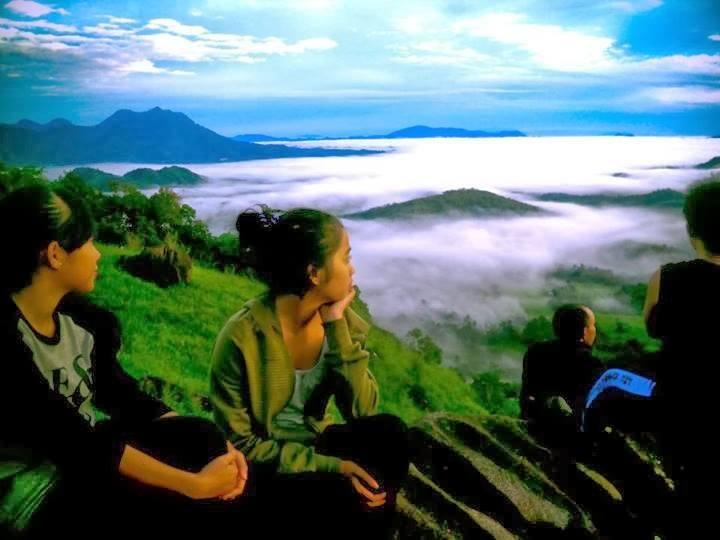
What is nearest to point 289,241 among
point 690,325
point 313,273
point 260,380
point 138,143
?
point 313,273

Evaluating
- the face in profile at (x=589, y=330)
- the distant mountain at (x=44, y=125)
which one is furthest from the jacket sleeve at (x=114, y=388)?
the distant mountain at (x=44, y=125)

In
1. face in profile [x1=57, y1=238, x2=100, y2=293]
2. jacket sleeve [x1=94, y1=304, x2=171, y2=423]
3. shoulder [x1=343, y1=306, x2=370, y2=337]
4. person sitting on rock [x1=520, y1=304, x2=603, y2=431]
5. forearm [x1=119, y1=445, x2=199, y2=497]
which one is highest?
face in profile [x1=57, y1=238, x2=100, y2=293]

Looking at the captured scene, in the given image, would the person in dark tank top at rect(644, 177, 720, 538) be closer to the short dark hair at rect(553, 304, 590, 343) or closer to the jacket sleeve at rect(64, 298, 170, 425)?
the short dark hair at rect(553, 304, 590, 343)

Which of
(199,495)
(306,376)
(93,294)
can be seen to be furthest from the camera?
(93,294)

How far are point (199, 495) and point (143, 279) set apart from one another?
1523 millimetres

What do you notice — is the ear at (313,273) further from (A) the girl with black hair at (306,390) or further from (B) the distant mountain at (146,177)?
(B) the distant mountain at (146,177)

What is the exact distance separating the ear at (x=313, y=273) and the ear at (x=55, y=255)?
2.06 feet

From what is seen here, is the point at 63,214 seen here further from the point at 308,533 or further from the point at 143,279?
the point at 143,279

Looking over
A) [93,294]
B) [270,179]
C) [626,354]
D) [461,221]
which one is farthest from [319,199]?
[626,354]

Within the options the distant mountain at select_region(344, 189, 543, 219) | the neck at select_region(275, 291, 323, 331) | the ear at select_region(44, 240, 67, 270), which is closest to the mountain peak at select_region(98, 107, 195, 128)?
the distant mountain at select_region(344, 189, 543, 219)

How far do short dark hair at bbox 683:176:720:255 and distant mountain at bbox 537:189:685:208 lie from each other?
1298mm

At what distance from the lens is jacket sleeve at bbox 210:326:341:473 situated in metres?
1.80

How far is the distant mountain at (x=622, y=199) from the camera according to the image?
328 centimetres

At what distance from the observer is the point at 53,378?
1.70m
